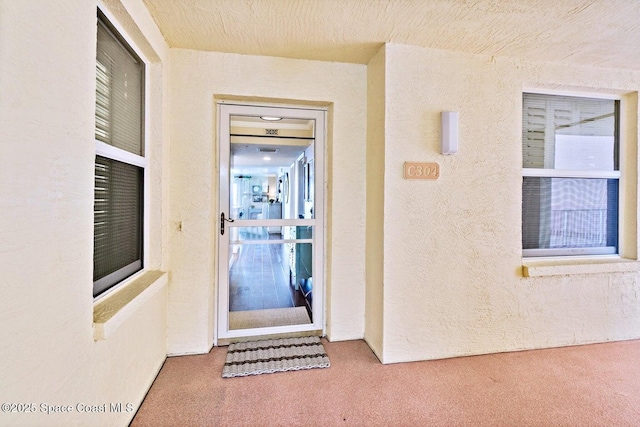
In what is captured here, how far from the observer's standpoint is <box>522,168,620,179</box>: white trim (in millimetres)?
2350

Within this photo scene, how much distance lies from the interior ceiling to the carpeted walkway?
2309 mm

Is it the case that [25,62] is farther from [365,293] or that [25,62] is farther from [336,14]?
[365,293]

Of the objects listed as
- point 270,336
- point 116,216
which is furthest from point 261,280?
point 116,216

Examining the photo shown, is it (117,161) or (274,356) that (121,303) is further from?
(274,356)

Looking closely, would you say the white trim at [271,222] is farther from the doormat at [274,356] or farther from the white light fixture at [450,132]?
the white light fixture at [450,132]

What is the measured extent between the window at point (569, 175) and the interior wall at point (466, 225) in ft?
0.70

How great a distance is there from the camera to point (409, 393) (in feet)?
5.76

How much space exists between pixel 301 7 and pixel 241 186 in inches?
55.7

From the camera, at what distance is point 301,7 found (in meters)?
1.64

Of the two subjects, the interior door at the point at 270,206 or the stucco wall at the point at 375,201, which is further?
the interior door at the point at 270,206

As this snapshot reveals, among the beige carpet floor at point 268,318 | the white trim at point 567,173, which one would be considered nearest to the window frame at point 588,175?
the white trim at point 567,173

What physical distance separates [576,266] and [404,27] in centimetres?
230

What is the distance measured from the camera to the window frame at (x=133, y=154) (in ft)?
4.53

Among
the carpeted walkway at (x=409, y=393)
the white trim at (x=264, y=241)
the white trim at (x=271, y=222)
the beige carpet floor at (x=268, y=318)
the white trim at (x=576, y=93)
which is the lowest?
the carpeted walkway at (x=409, y=393)
